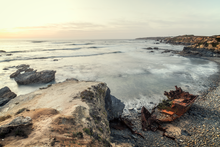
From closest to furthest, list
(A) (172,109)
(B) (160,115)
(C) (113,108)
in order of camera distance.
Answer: (C) (113,108)
(B) (160,115)
(A) (172,109)

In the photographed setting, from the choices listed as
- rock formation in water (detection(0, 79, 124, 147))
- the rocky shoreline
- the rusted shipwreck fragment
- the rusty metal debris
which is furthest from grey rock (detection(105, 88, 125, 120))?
the rusted shipwreck fragment

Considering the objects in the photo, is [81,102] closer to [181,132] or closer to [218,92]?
[181,132]

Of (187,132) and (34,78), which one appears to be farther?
(34,78)

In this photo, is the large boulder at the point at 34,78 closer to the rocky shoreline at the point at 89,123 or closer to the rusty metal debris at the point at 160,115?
the rocky shoreline at the point at 89,123

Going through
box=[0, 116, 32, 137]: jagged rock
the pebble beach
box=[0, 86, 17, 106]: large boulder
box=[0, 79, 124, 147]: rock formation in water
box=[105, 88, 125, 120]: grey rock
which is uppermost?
box=[0, 116, 32, 137]: jagged rock

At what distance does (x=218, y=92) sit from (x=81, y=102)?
1902 cm

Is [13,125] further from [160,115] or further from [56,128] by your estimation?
[160,115]

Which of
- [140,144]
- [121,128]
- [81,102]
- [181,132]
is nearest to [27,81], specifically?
[81,102]

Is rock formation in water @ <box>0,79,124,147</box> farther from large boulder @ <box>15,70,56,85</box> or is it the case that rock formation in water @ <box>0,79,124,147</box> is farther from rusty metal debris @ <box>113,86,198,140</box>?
large boulder @ <box>15,70,56,85</box>

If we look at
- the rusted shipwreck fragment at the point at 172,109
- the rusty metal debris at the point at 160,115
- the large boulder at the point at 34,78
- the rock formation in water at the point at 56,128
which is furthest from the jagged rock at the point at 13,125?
the large boulder at the point at 34,78

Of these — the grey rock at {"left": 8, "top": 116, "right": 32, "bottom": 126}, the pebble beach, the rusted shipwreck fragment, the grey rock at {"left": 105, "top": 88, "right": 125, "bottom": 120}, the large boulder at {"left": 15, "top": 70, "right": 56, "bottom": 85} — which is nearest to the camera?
the grey rock at {"left": 8, "top": 116, "right": 32, "bottom": 126}

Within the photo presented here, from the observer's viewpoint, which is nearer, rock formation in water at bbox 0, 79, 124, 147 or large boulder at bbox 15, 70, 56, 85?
rock formation in water at bbox 0, 79, 124, 147

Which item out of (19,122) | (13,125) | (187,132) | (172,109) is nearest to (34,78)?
(19,122)

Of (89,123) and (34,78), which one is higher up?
(89,123)
